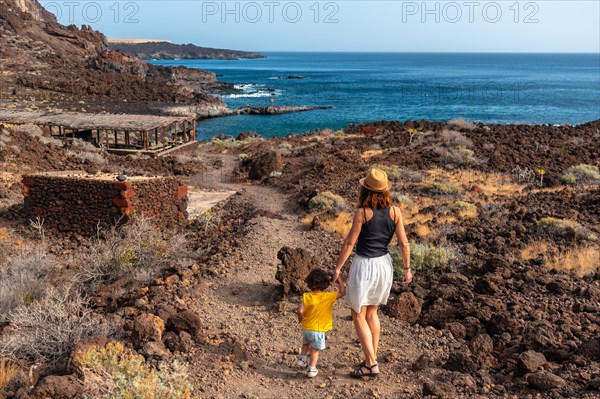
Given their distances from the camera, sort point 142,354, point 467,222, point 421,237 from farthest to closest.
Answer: point 467,222 < point 421,237 < point 142,354

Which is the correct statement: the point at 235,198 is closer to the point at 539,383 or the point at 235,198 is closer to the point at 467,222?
the point at 467,222

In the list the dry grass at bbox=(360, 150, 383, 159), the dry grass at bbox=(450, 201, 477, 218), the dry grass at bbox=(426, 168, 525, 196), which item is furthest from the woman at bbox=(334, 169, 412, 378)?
the dry grass at bbox=(360, 150, 383, 159)

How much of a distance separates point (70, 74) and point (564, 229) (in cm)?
6488

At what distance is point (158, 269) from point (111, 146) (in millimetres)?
21532

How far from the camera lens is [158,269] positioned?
27.1 feet

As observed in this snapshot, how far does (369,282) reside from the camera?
464cm

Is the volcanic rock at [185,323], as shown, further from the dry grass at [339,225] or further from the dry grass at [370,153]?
the dry grass at [370,153]

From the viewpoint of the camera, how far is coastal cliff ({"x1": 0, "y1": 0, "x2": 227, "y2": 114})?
52.3m

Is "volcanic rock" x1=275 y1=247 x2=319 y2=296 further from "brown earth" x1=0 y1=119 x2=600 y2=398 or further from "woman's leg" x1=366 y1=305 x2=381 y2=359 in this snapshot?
"woman's leg" x1=366 y1=305 x2=381 y2=359

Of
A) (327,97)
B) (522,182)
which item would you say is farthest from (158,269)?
(327,97)

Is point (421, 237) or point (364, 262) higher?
point (364, 262)

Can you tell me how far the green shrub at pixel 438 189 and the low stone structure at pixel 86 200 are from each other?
25.7ft

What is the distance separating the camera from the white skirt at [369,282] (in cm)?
463

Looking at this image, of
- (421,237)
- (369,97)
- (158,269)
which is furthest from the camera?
(369,97)
